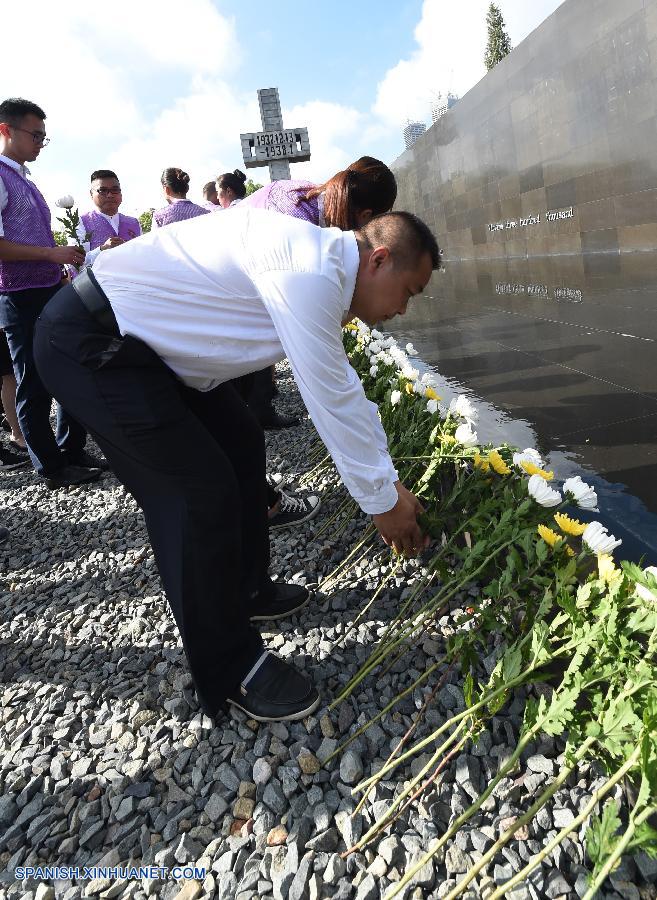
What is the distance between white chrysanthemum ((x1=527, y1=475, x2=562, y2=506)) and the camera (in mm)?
1604

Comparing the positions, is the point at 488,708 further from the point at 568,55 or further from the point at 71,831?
the point at 568,55

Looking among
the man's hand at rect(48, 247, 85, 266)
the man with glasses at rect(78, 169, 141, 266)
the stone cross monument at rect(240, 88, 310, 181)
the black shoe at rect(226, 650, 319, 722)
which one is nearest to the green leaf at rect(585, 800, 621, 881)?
the black shoe at rect(226, 650, 319, 722)

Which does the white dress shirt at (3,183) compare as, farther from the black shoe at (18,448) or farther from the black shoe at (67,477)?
the black shoe at (18,448)

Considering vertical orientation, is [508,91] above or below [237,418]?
above

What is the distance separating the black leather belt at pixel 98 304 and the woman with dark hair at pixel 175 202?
9.88 ft

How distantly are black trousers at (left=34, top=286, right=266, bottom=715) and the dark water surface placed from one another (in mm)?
1223

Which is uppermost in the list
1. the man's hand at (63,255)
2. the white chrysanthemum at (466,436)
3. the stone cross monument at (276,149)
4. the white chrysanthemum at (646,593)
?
the stone cross monument at (276,149)

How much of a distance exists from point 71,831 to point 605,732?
1337mm

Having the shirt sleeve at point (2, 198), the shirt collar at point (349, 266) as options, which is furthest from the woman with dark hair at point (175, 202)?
the shirt collar at point (349, 266)

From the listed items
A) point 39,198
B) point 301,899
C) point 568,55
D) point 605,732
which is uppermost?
point 568,55

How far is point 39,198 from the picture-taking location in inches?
145

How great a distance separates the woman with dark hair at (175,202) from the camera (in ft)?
14.3

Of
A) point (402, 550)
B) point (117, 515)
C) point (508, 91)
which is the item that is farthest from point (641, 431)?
point (508, 91)

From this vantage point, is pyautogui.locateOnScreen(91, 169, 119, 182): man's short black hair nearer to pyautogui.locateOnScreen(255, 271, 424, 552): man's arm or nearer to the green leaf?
pyautogui.locateOnScreen(255, 271, 424, 552): man's arm
